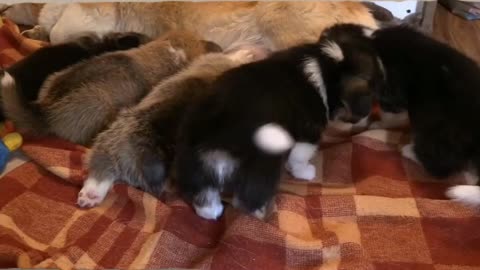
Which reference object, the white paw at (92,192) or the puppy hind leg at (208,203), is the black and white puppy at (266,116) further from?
the white paw at (92,192)

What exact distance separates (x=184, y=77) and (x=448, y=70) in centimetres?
89

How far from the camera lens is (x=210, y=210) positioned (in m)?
1.69

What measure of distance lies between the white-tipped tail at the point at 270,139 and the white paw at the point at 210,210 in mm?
291

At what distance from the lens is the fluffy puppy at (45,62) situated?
1971mm

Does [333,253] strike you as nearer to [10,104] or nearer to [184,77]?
[184,77]

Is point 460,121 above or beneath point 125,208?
above

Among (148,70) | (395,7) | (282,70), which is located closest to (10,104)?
(148,70)

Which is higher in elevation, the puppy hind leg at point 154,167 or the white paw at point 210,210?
the puppy hind leg at point 154,167

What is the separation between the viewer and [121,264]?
5.19 ft

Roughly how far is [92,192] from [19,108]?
A: 471 mm

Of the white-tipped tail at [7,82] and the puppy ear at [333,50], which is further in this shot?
the white-tipped tail at [7,82]

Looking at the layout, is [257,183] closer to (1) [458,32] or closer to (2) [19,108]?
(2) [19,108]

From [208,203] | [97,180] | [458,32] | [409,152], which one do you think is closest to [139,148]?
[97,180]

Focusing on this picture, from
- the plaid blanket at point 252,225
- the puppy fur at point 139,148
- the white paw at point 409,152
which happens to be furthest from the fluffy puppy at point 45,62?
the white paw at point 409,152
